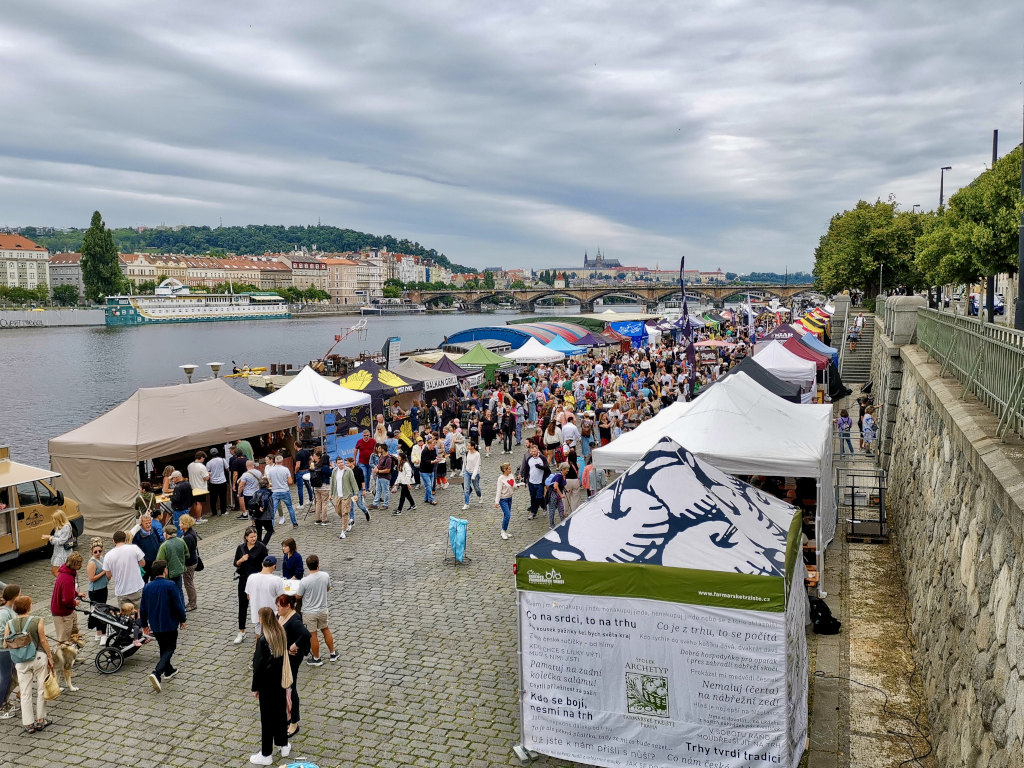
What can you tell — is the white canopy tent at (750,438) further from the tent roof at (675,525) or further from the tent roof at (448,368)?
the tent roof at (448,368)

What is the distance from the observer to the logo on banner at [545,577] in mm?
6285

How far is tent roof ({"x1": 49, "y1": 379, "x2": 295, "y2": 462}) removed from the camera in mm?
13961

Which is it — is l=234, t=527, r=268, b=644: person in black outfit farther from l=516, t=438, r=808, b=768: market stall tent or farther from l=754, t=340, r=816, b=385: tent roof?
l=754, t=340, r=816, b=385: tent roof

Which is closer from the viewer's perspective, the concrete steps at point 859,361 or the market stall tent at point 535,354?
the market stall tent at point 535,354

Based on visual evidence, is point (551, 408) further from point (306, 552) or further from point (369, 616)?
point (369, 616)

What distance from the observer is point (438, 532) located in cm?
1339

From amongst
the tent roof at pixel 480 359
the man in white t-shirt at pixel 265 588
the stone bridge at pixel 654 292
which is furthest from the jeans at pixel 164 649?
the stone bridge at pixel 654 292

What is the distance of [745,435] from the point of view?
Answer: 35.2 feet

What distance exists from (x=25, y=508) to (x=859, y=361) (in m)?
34.3

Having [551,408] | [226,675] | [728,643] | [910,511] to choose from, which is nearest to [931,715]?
[728,643]

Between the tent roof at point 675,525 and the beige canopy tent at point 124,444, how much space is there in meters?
10.0

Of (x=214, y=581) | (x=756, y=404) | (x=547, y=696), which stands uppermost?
(x=756, y=404)

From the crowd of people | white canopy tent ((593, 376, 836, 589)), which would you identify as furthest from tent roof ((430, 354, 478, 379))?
white canopy tent ((593, 376, 836, 589))

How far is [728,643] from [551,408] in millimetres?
15317
